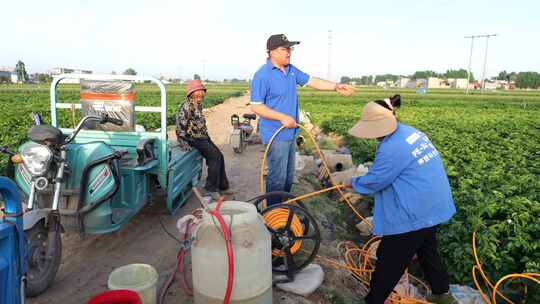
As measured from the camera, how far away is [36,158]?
325 centimetres

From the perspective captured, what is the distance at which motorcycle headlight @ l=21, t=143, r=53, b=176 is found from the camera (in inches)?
128

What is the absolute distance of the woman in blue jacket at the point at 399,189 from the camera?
311 centimetres

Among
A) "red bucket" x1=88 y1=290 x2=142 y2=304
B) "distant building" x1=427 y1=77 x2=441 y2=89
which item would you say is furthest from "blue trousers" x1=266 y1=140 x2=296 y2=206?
"distant building" x1=427 y1=77 x2=441 y2=89

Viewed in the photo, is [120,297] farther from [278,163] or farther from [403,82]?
[403,82]

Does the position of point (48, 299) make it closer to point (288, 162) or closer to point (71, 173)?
point (71, 173)

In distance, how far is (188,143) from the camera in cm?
620

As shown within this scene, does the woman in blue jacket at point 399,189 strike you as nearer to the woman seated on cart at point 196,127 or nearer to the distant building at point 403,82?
the woman seated on cart at point 196,127

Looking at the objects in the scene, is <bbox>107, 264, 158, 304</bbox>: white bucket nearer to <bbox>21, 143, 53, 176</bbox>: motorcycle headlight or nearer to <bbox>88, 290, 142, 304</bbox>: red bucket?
<bbox>88, 290, 142, 304</bbox>: red bucket

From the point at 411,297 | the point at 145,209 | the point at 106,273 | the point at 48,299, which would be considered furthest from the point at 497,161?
the point at 48,299

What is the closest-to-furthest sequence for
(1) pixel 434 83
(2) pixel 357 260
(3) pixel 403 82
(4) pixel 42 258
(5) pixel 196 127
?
(4) pixel 42 258 < (2) pixel 357 260 < (5) pixel 196 127 < (1) pixel 434 83 < (3) pixel 403 82

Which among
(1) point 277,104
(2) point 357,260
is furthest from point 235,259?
(2) point 357,260

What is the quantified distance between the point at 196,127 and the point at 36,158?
9.65ft

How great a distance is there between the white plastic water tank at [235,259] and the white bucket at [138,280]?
0.38 metres

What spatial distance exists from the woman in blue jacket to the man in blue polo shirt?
1.04m
